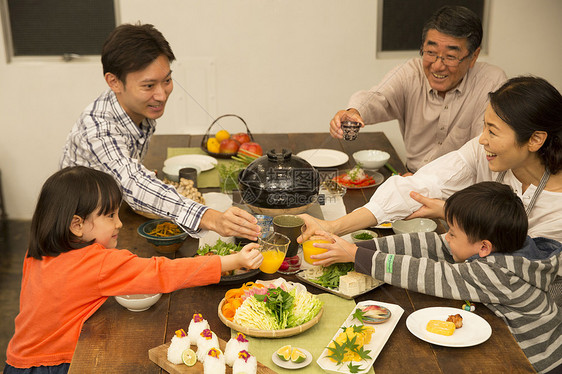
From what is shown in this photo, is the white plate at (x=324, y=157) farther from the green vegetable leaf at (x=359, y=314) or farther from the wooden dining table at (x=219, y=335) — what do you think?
the green vegetable leaf at (x=359, y=314)

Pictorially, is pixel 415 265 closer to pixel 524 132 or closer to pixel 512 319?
pixel 512 319

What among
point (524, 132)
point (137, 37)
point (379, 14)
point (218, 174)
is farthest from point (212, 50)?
point (524, 132)

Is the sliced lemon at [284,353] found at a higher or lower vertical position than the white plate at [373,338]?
higher

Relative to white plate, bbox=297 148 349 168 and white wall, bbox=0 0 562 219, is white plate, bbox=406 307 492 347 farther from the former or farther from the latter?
white wall, bbox=0 0 562 219

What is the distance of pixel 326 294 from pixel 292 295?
0.18m

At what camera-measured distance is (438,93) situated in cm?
325

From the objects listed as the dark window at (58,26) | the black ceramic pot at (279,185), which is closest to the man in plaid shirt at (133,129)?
the black ceramic pot at (279,185)

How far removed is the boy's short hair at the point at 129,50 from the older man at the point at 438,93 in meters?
0.91

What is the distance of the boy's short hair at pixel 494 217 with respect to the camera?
174cm

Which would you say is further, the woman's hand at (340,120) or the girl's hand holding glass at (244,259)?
the woman's hand at (340,120)

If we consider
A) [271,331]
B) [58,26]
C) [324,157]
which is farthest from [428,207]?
[58,26]

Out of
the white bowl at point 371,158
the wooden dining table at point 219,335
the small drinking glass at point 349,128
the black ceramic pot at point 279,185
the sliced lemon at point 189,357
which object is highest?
the small drinking glass at point 349,128

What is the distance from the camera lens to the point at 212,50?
454 centimetres

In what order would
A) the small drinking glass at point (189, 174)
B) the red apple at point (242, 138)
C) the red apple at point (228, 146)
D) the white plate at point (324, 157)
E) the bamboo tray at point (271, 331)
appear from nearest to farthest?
1. the bamboo tray at point (271, 331)
2. the small drinking glass at point (189, 174)
3. the white plate at point (324, 157)
4. the red apple at point (228, 146)
5. the red apple at point (242, 138)
